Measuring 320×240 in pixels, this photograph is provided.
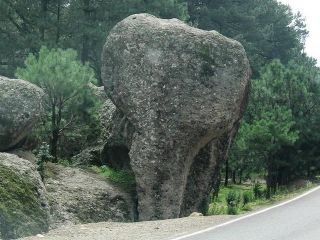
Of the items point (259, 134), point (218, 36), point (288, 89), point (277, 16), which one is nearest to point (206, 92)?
point (218, 36)

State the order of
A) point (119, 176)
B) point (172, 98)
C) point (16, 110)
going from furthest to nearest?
point (119, 176) → point (172, 98) → point (16, 110)

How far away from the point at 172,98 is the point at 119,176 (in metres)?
3.32

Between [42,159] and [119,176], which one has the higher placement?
[42,159]

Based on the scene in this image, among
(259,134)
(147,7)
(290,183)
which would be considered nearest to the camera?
(259,134)

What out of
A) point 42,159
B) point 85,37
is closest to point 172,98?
point 42,159

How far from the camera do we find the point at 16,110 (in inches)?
539

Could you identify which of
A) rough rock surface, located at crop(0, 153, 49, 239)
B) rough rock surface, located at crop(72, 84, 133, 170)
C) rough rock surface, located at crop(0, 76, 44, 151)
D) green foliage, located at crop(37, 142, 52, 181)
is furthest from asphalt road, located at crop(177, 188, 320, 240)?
rough rock surface, located at crop(0, 76, 44, 151)

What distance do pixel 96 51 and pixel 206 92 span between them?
1651 cm

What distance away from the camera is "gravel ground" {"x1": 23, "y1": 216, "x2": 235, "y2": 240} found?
30.8 feet

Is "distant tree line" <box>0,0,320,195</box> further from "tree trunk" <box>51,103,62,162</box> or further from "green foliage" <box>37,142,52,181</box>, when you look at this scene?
"green foliage" <box>37,142,52,181</box>

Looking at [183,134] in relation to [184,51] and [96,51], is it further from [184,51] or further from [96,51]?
[96,51]

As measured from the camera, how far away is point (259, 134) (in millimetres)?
20594

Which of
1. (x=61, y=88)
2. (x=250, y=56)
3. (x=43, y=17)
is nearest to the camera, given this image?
(x=61, y=88)

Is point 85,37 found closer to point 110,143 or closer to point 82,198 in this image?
point 110,143
